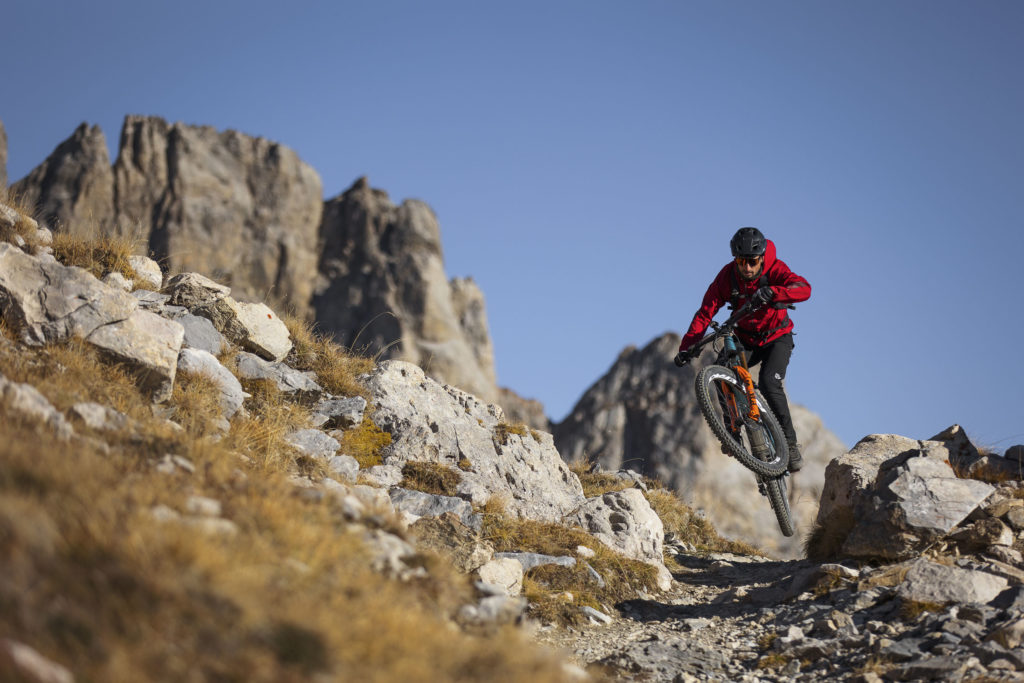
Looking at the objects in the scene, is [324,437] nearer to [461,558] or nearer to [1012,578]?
[461,558]

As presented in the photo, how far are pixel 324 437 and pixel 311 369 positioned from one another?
6.31ft

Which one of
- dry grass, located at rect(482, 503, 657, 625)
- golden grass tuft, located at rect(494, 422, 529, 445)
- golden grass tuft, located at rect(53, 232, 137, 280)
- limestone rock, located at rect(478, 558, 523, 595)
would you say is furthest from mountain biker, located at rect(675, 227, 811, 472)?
golden grass tuft, located at rect(53, 232, 137, 280)

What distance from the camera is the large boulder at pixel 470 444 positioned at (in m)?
11.2

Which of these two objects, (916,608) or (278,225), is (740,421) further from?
(278,225)

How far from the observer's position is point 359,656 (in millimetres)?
3791

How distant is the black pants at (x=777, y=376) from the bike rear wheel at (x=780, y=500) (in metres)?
0.67

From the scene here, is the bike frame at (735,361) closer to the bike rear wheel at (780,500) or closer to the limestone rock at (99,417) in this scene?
the bike rear wheel at (780,500)

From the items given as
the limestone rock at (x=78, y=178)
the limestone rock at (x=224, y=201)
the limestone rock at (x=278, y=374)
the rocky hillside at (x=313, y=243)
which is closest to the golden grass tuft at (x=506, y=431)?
the limestone rock at (x=278, y=374)

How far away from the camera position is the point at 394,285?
8938cm

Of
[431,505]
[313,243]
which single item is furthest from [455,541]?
[313,243]

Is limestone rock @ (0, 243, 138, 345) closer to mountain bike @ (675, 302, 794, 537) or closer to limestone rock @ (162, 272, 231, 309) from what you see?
limestone rock @ (162, 272, 231, 309)

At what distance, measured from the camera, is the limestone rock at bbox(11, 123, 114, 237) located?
80750 mm

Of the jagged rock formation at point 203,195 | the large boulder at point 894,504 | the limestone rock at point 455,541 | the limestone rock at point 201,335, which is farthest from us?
the jagged rock formation at point 203,195

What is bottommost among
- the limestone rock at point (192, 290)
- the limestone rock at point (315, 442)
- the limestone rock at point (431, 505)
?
the limestone rock at point (431, 505)
